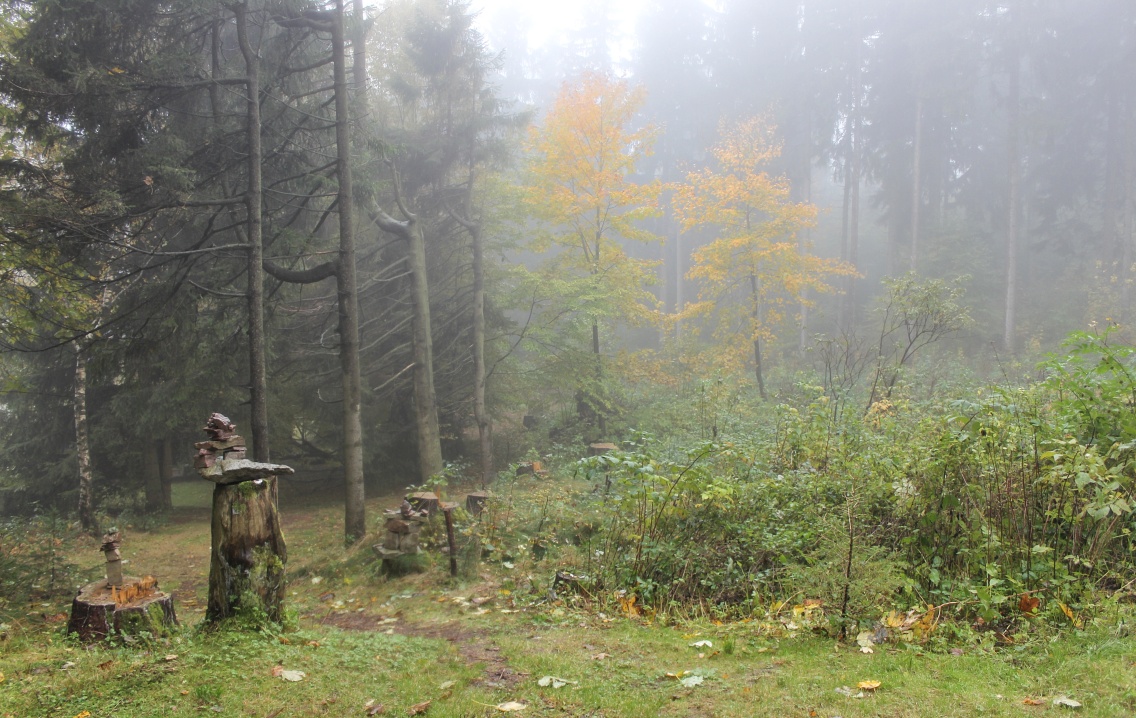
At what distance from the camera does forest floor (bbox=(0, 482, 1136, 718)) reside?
3.20 m

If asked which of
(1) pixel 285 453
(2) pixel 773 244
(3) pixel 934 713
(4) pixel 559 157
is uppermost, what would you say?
(4) pixel 559 157

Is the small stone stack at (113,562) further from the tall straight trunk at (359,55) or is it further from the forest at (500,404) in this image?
the tall straight trunk at (359,55)

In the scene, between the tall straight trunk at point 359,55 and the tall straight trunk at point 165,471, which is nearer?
the tall straight trunk at point 359,55

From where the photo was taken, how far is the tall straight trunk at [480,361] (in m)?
15.8

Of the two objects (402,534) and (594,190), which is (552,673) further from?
(594,190)

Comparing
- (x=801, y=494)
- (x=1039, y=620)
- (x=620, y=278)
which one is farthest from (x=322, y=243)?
(x=1039, y=620)

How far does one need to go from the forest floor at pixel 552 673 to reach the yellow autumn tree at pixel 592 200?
11.7m

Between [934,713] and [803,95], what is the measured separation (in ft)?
107

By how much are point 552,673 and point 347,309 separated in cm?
884

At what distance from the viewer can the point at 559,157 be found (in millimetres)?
17031

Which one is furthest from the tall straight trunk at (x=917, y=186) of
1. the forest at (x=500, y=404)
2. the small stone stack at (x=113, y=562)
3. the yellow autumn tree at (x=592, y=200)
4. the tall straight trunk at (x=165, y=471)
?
the small stone stack at (x=113, y=562)

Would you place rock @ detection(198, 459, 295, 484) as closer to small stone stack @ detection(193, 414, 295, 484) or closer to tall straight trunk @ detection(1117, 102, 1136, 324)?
small stone stack @ detection(193, 414, 295, 484)

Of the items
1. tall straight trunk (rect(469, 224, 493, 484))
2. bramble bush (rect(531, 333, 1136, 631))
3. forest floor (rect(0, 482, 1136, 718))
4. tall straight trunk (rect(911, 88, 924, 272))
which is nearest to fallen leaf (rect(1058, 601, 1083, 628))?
bramble bush (rect(531, 333, 1136, 631))

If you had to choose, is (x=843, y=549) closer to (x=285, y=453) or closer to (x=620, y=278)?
(x=620, y=278)
